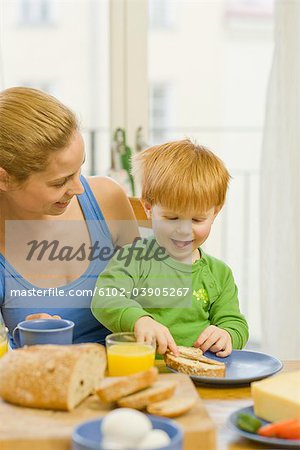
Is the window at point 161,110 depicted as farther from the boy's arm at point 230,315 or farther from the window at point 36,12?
the boy's arm at point 230,315

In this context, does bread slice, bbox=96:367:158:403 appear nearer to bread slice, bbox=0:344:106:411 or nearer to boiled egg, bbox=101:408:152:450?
bread slice, bbox=0:344:106:411

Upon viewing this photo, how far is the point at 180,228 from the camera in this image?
1.63 metres

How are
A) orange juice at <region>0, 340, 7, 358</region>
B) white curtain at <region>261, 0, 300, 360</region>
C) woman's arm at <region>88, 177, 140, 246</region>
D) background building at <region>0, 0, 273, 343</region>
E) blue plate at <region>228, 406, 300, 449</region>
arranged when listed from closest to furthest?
blue plate at <region>228, 406, 300, 449</region> → orange juice at <region>0, 340, 7, 358</region> → woman's arm at <region>88, 177, 140, 246</region> → white curtain at <region>261, 0, 300, 360</region> → background building at <region>0, 0, 273, 343</region>

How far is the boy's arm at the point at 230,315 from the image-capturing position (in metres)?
1.62

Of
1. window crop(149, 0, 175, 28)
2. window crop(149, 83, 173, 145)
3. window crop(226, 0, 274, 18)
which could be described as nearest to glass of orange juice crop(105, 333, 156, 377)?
window crop(149, 0, 175, 28)

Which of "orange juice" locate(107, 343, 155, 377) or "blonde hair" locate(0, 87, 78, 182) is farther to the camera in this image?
"blonde hair" locate(0, 87, 78, 182)

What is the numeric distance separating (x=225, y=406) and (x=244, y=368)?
7.4 inches

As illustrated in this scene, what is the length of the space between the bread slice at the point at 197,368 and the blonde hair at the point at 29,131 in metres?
0.55

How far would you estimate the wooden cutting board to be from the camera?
1.03m

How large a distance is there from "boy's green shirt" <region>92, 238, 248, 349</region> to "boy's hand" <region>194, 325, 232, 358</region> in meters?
0.07

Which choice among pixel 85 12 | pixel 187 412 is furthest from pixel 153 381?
pixel 85 12

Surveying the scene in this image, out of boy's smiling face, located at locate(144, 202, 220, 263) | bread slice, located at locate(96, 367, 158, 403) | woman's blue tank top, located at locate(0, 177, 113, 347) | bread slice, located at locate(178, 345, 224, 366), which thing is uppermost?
boy's smiling face, located at locate(144, 202, 220, 263)

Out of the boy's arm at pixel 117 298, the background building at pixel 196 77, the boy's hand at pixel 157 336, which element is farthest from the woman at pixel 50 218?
the background building at pixel 196 77

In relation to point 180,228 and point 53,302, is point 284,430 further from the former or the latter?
point 53,302
